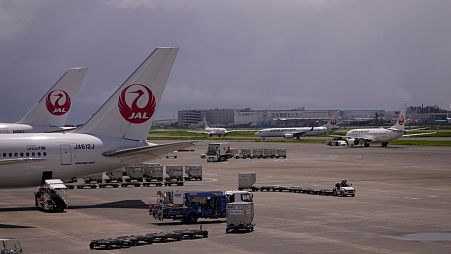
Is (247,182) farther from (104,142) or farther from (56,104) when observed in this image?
(56,104)

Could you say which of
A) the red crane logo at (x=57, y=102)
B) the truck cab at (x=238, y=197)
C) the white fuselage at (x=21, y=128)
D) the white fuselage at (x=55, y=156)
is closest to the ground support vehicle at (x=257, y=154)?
the red crane logo at (x=57, y=102)

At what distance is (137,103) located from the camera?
52531mm

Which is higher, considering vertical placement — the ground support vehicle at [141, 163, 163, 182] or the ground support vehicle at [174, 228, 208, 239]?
the ground support vehicle at [141, 163, 163, 182]

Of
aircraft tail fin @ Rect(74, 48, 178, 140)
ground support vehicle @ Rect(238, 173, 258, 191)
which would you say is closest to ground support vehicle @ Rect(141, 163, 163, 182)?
ground support vehicle @ Rect(238, 173, 258, 191)

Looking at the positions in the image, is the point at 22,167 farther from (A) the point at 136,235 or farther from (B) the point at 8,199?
(A) the point at 136,235

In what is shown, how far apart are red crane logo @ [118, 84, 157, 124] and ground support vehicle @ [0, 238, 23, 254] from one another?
2026 centimetres

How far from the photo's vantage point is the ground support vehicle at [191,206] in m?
41.5

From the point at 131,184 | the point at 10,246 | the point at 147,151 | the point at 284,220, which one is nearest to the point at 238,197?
the point at 284,220

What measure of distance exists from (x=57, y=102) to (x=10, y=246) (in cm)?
5422

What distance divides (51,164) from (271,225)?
54.7 feet

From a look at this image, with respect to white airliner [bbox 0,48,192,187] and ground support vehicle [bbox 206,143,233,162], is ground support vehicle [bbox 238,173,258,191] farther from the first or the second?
ground support vehicle [bbox 206,143,233,162]

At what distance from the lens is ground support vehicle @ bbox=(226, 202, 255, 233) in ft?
122

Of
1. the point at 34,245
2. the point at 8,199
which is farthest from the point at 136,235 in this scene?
the point at 8,199

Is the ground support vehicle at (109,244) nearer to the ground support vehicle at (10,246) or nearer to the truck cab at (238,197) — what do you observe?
the ground support vehicle at (10,246)
